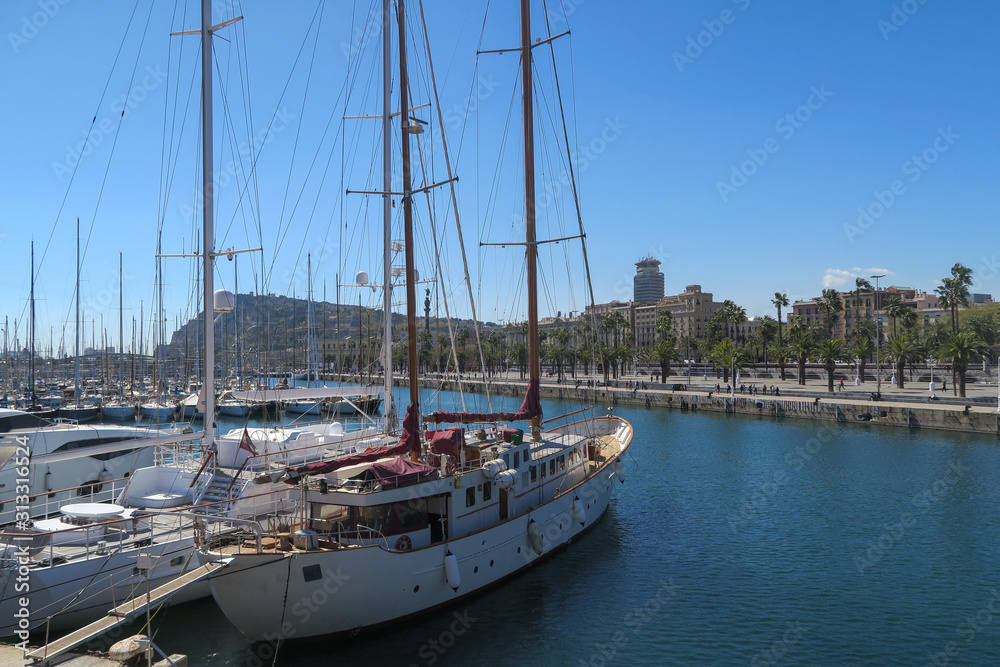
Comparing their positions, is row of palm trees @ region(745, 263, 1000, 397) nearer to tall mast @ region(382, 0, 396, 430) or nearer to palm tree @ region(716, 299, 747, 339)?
palm tree @ region(716, 299, 747, 339)

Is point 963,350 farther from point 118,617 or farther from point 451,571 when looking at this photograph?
point 118,617

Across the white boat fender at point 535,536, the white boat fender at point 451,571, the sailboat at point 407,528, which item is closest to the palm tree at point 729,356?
the sailboat at point 407,528

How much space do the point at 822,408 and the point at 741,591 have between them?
4418 cm

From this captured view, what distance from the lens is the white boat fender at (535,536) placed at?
19.6 meters

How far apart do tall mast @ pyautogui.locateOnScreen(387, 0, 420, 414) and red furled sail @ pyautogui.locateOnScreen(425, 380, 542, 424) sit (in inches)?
39.9

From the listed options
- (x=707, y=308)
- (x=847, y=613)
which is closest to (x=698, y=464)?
(x=847, y=613)

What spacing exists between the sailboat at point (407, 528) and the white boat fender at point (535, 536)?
0.04 m

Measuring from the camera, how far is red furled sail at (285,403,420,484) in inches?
624

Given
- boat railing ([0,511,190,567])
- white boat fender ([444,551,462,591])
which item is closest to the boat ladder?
boat railing ([0,511,190,567])

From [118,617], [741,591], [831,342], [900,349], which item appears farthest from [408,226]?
[900,349]

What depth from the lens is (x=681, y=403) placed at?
69.2 metres

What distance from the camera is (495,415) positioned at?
20859mm

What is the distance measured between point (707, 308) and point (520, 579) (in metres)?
185

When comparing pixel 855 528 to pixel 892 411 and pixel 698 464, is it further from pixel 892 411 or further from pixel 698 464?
pixel 892 411
